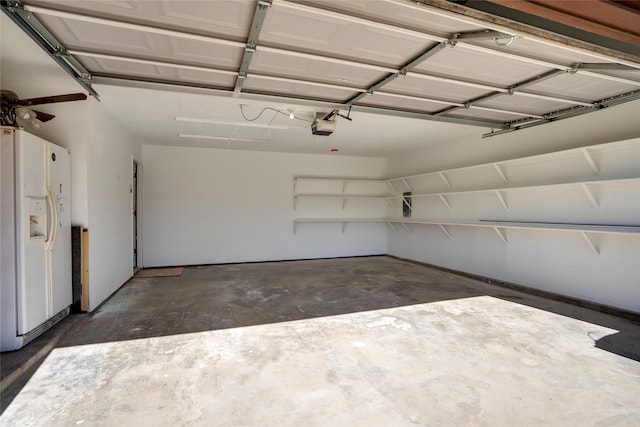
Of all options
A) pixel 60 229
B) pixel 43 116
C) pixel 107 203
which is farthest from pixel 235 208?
pixel 43 116

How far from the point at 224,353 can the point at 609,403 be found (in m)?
2.60

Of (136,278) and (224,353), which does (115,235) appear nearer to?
(136,278)

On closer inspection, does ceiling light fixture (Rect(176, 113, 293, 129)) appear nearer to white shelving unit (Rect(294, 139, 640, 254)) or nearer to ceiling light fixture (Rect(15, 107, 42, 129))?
ceiling light fixture (Rect(15, 107, 42, 129))

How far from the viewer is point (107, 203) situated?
409cm

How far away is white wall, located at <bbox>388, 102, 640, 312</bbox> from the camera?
354cm

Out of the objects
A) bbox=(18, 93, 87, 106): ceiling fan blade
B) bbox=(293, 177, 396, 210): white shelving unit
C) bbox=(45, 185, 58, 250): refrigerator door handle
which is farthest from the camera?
bbox=(293, 177, 396, 210): white shelving unit

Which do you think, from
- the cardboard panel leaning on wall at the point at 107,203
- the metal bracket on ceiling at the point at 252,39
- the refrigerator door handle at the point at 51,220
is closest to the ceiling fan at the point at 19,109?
the cardboard panel leaning on wall at the point at 107,203

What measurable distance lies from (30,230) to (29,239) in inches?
4.6

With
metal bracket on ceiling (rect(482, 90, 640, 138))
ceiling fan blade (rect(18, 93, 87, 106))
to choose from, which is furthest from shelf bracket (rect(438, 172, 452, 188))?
ceiling fan blade (rect(18, 93, 87, 106))

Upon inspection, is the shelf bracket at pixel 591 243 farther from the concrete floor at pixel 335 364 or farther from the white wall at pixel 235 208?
the white wall at pixel 235 208

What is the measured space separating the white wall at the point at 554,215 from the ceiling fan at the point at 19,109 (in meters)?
5.73

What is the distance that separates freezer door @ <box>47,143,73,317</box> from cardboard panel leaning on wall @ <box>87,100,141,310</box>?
22cm

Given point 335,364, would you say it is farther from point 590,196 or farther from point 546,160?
point 546,160

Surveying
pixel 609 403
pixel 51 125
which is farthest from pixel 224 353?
pixel 51 125
